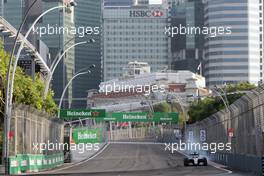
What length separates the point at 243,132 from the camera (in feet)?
161

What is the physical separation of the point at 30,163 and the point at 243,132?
15.8 m

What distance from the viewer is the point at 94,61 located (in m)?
184

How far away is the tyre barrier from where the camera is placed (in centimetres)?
4900

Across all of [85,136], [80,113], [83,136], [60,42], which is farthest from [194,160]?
[60,42]

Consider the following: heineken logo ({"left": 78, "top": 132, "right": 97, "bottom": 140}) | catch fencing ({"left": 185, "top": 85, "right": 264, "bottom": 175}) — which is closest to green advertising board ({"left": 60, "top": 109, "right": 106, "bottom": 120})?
heineken logo ({"left": 78, "top": 132, "right": 97, "bottom": 140})

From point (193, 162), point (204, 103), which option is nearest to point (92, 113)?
point (193, 162)

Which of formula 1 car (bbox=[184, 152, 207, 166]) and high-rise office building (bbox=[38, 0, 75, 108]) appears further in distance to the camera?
high-rise office building (bbox=[38, 0, 75, 108])

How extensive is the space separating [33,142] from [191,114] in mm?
82640

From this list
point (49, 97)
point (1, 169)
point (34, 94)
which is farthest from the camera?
point (49, 97)

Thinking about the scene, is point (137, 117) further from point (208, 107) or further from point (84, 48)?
point (84, 48)

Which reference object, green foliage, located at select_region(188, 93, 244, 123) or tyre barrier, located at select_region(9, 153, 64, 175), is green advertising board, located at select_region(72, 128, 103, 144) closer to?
tyre barrier, located at select_region(9, 153, 64, 175)

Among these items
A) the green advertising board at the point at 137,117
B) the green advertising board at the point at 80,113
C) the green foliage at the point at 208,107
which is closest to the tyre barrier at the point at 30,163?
the green advertising board at the point at 80,113

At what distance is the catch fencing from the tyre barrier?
48.3 feet

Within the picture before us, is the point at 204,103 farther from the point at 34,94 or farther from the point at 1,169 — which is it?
the point at 1,169
